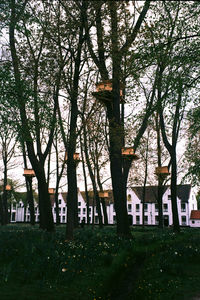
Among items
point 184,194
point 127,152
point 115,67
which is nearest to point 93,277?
point 127,152

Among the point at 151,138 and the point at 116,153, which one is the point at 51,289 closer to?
the point at 116,153

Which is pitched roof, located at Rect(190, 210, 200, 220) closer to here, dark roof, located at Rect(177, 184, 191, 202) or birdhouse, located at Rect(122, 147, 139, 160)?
dark roof, located at Rect(177, 184, 191, 202)

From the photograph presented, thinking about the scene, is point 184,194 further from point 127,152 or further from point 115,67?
point 115,67

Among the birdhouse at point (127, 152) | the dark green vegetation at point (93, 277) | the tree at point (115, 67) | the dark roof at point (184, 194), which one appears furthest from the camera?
the dark roof at point (184, 194)

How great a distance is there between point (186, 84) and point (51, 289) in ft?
27.5

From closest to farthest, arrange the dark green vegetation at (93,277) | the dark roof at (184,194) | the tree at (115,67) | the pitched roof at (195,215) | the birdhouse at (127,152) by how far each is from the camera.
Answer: the dark green vegetation at (93,277)
the tree at (115,67)
the birdhouse at (127,152)
the pitched roof at (195,215)
the dark roof at (184,194)

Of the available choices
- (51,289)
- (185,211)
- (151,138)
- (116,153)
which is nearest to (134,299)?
(51,289)

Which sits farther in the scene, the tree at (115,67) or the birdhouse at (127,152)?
the birdhouse at (127,152)

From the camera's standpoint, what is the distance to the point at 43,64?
11.6 meters

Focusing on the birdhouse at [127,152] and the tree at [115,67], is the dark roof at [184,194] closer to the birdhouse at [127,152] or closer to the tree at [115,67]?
the birdhouse at [127,152]

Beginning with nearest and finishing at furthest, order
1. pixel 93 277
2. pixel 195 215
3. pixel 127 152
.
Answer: pixel 93 277 < pixel 127 152 < pixel 195 215

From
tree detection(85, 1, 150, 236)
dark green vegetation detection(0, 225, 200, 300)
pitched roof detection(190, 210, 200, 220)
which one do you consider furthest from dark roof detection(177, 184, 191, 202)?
dark green vegetation detection(0, 225, 200, 300)

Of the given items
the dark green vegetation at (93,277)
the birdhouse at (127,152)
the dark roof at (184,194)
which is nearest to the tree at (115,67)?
the birdhouse at (127,152)

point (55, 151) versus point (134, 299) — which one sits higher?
point (55, 151)
